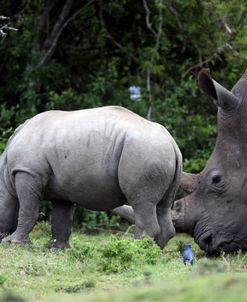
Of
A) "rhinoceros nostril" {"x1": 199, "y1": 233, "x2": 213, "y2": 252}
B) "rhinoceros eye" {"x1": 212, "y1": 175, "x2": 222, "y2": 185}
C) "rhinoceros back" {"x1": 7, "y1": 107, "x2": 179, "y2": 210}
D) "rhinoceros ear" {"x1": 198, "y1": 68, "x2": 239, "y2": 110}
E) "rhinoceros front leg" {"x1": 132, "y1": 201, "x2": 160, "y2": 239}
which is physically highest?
"rhinoceros ear" {"x1": 198, "y1": 68, "x2": 239, "y2": 110}

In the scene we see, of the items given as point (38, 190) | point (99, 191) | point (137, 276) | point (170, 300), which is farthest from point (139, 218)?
point (170, 300)

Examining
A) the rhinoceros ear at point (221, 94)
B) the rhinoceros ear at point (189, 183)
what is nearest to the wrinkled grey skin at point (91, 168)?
the rhinoceros ear at point (189, 183)

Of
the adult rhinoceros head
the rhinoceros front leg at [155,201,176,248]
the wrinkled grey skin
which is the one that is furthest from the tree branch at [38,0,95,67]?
the rhinoceros front leg at [155,201,176,248]

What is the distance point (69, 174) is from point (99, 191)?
0.30m

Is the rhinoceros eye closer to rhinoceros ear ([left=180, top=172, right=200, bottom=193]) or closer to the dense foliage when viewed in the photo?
rhinoceros ear ([left=180, top=172, right=200, bottom=193])

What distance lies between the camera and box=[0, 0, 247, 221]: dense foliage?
1252cm

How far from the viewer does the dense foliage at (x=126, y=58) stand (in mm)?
12516

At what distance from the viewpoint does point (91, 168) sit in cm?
791

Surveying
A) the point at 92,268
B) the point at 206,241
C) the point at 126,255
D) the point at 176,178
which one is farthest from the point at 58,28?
the point at 92,268

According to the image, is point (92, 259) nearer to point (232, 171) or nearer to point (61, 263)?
point (61, 263)

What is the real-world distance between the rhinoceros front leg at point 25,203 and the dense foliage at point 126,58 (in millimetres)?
3725

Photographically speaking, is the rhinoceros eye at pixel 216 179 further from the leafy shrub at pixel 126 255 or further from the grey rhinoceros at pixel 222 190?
the leafy shrub at pixel 126 255

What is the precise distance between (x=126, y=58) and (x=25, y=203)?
6.00 metres

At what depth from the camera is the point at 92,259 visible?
688cm
